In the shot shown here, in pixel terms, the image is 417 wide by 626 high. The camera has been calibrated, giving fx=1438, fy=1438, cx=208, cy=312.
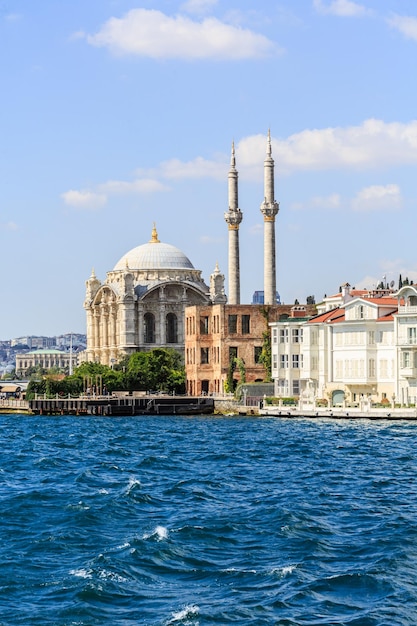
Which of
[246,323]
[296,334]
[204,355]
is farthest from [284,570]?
[204,355]

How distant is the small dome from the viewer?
6019 inches

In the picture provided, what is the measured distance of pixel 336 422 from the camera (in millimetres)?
80500

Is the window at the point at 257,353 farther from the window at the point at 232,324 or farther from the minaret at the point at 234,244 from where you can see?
the minaret at the point at 234,244

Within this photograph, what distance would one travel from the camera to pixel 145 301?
480 ft

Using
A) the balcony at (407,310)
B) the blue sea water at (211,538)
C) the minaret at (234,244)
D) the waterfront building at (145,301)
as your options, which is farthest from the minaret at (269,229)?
the blue sea water at (211,538)

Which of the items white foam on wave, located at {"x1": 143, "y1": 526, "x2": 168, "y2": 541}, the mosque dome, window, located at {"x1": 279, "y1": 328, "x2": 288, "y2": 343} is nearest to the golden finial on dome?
the mosque dome

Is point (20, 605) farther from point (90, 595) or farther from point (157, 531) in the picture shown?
point (157, 531)

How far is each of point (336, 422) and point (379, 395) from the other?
1012cm

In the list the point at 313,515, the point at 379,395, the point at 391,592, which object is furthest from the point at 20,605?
the point at 379,395

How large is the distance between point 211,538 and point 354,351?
60.9 meters

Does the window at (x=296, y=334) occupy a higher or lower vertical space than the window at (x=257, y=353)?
higher

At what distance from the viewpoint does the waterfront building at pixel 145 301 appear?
14488 cm

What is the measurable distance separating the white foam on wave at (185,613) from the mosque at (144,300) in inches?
4642

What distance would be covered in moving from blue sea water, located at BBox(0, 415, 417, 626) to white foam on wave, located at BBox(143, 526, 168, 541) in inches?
2.1
